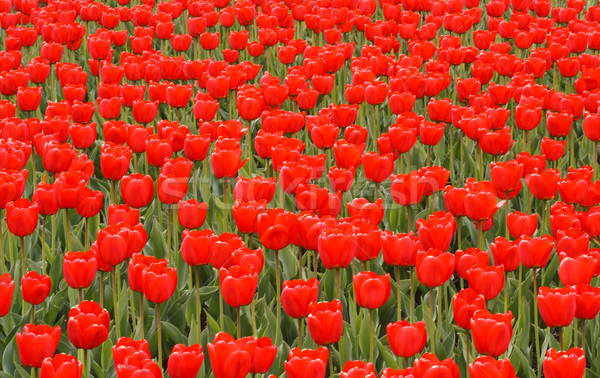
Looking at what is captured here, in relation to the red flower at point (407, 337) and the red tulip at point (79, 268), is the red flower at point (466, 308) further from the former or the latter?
the red tulip at point (79, 268)

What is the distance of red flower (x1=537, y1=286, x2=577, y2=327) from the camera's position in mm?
2822

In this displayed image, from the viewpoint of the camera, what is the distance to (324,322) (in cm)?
279

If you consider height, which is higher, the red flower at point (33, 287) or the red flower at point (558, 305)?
the red flower at point (558, 305)

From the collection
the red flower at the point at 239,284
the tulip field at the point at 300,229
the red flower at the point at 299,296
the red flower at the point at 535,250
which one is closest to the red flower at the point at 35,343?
the tulip field at the point at 300,229

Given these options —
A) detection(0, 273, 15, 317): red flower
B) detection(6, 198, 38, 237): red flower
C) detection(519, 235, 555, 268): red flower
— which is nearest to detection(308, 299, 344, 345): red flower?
detection(519, 235, 555, 268): red flower

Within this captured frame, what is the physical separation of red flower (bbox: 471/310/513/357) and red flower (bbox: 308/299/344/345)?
1.39 feet

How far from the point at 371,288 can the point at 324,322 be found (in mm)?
235

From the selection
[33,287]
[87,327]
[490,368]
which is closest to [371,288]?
[490,368]

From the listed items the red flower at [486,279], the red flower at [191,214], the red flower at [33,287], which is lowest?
the red flower at [33,287]

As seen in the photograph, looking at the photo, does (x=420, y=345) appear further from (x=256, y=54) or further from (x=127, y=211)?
(x=256, y=54)

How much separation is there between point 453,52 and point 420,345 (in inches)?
139

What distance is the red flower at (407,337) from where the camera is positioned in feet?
8.99

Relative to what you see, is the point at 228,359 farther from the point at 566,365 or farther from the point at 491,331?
the point at 566,365

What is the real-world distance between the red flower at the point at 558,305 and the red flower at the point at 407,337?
0.41 meters
